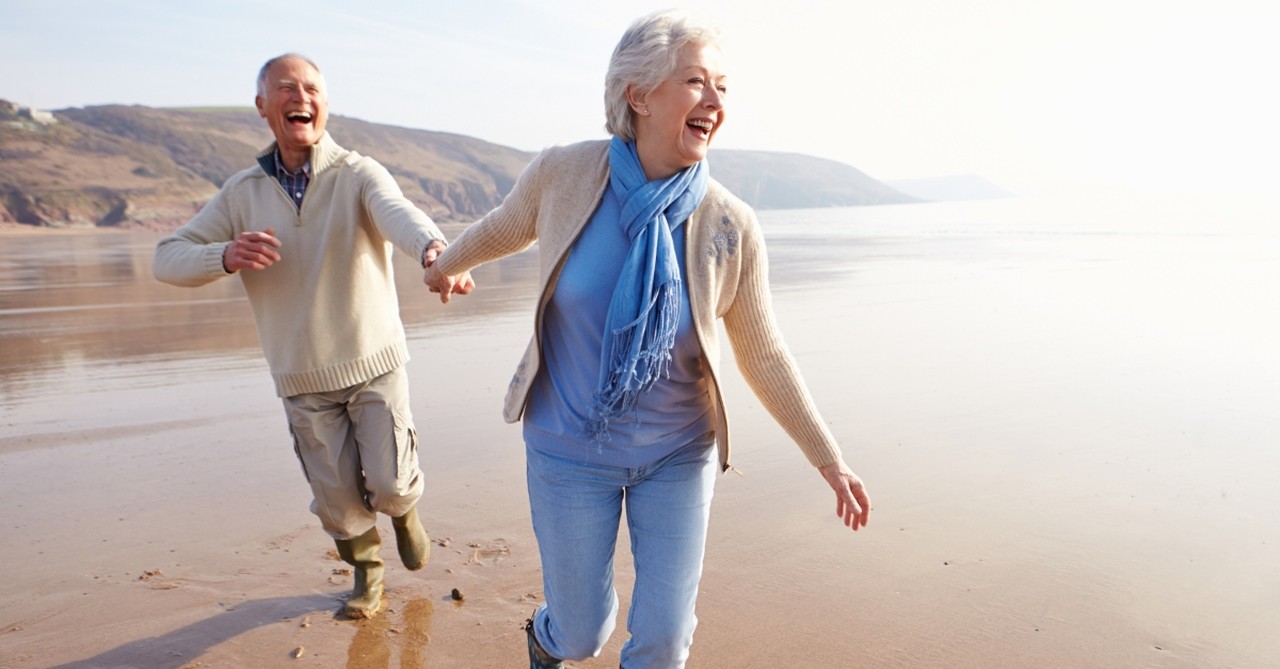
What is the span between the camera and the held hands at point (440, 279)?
9.78 feet

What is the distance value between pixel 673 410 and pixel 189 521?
10.7 feet

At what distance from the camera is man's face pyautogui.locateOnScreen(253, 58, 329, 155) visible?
3.33 meters

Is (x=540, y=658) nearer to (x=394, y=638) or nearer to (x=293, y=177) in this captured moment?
(x=394, y=638)

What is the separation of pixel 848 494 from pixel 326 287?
7.01 ft

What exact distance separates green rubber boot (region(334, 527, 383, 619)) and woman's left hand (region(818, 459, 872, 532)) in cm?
207

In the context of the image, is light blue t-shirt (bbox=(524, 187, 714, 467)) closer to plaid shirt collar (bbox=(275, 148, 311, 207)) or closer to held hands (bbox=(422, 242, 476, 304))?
held hands (bbox=(422, 242, 476, 304))

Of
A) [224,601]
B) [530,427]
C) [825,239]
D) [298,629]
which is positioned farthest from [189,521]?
[825,239]

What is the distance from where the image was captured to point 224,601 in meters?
3.71

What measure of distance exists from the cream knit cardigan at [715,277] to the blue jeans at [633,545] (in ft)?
0.51

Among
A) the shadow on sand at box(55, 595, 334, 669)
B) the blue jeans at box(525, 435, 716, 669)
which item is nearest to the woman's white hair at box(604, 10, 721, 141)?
the blue jeans at box(525, 435, 716, 669)

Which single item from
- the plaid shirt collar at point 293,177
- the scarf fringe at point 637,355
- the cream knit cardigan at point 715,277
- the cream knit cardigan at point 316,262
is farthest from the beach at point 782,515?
the plaid shirt collar at point 293,177

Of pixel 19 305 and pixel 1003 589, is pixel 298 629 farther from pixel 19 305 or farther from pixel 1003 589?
pixel 19 305

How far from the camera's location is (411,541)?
3768 millimetres

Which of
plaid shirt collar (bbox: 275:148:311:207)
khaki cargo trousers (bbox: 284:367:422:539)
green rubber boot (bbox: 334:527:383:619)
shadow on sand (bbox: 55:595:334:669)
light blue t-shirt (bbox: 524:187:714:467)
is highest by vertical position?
plaid shirt collar (bbox: 275:148:311:207)
